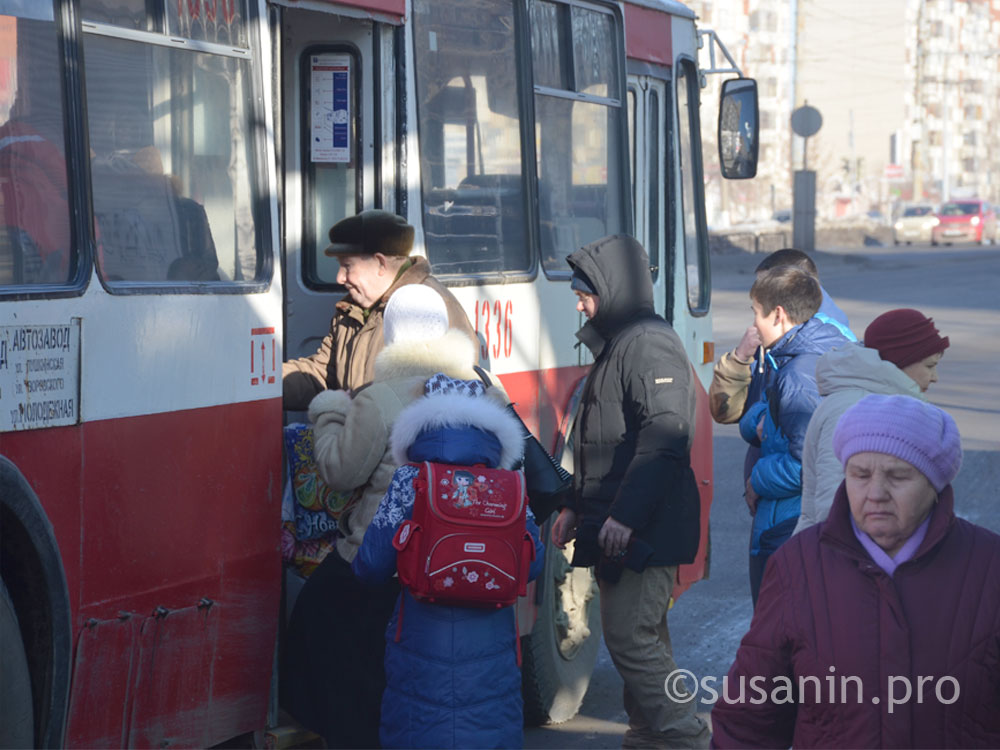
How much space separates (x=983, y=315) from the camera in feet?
86.6

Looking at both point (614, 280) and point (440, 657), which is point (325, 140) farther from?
point (440, 657)

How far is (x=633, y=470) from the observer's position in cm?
517

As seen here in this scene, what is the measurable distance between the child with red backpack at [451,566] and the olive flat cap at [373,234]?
2.97ft

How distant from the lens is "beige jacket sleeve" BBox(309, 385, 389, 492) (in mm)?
4371

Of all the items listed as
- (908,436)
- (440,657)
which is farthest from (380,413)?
(908,436)

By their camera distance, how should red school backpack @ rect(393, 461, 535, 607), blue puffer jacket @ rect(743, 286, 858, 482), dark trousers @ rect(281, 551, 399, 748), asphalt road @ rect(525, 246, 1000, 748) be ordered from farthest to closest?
1. asphalt road @ rect(525, 246, 1000, 748)
2. blue puffer jacket @ rect(743, 286, 858, 482)
3. dark trousers @ rect(281, 551, 399, 748)
4. red school backpack @ rect(393, 461, 535, 607)

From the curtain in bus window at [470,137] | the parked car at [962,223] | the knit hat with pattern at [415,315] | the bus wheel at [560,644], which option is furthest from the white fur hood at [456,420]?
the parked car at [962,223]

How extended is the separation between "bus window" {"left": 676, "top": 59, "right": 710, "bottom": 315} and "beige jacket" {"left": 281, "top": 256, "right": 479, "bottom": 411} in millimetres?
2627

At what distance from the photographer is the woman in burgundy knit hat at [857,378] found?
423cm

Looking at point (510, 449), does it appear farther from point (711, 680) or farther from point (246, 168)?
point (711, 680)

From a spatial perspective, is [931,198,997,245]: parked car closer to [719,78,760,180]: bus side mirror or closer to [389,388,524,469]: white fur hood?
[719,78,760,180]: bus side mirror

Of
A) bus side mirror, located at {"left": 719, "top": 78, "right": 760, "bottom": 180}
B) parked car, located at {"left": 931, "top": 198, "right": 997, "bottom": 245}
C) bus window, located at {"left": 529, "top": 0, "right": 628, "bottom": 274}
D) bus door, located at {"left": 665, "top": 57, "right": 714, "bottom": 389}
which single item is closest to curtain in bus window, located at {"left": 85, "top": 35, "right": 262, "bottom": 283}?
bus window, located at {"left": 529, "top": 0, "right": 628, "bottom": 274}

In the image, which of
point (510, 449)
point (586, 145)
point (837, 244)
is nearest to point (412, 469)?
point (510, 449)

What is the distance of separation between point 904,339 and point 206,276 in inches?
85.0
